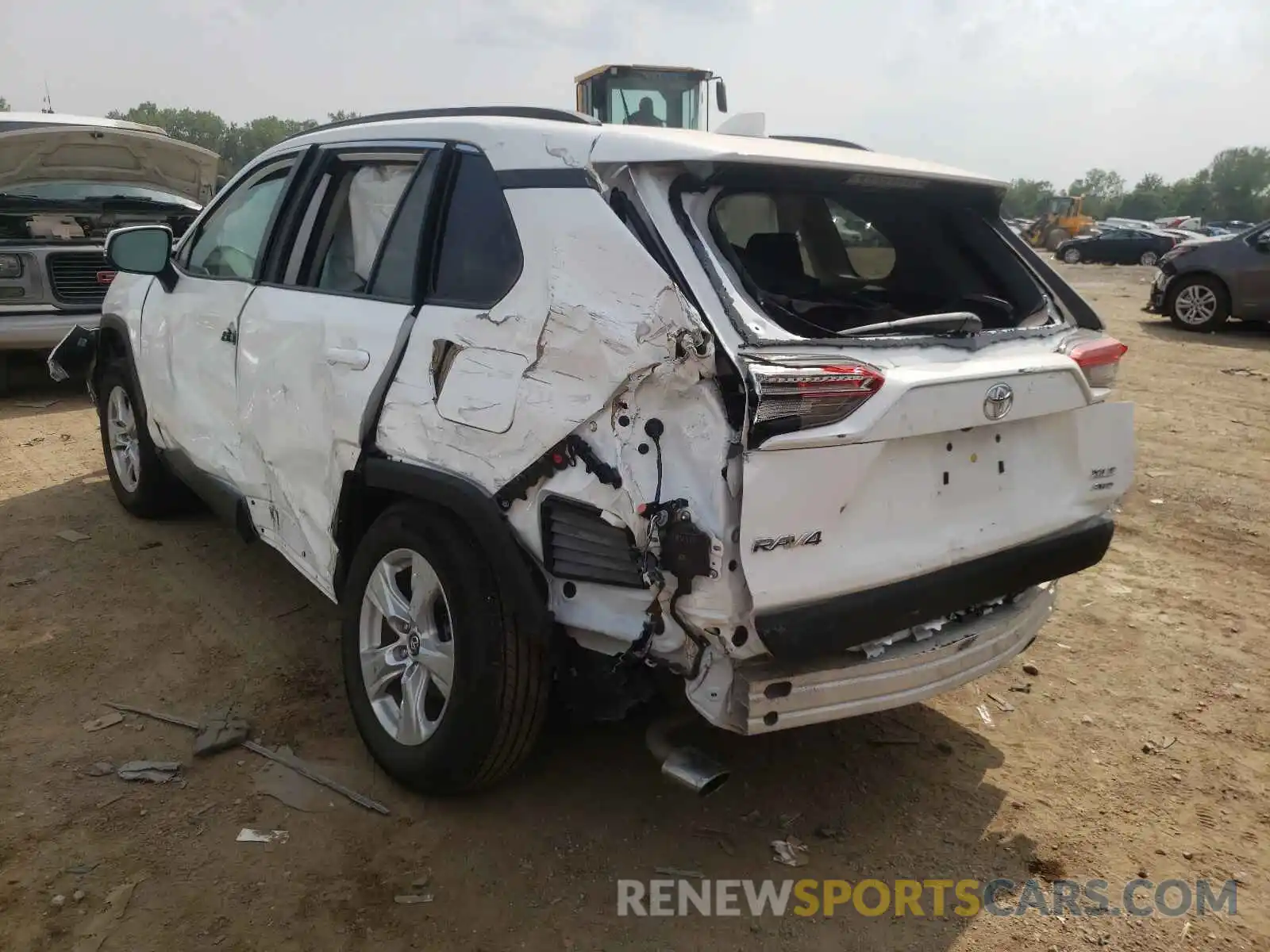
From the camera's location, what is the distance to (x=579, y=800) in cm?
298

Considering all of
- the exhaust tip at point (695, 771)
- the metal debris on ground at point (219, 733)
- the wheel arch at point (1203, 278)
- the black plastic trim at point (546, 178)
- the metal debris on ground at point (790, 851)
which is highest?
the black plastic trim at point (546, 178)

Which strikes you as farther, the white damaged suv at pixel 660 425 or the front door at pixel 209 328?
the front door at pixel 209 328

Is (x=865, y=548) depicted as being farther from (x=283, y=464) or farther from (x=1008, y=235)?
(x=283, y=464)

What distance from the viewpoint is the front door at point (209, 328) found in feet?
12.6

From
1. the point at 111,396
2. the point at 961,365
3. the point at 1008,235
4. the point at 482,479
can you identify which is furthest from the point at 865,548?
the point at 111,396

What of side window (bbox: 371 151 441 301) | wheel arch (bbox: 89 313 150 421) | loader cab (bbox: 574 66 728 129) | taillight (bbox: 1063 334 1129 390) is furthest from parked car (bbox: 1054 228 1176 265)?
side window (bbox: 371 151 441 301)

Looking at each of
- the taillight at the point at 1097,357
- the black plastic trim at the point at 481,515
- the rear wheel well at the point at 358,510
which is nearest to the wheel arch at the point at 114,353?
the rear wheel well at the point at 358,510

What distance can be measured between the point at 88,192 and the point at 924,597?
8.92 meters

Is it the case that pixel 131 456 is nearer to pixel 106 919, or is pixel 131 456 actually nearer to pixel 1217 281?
pixel 106 919

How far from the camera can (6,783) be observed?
2979mm

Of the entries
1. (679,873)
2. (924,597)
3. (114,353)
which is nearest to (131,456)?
(114,353)

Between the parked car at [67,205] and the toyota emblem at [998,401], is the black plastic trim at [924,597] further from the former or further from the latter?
the parked car at [67,205]

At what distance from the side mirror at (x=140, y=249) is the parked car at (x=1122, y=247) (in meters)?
33.3

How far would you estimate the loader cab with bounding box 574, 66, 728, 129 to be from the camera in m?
14.2
